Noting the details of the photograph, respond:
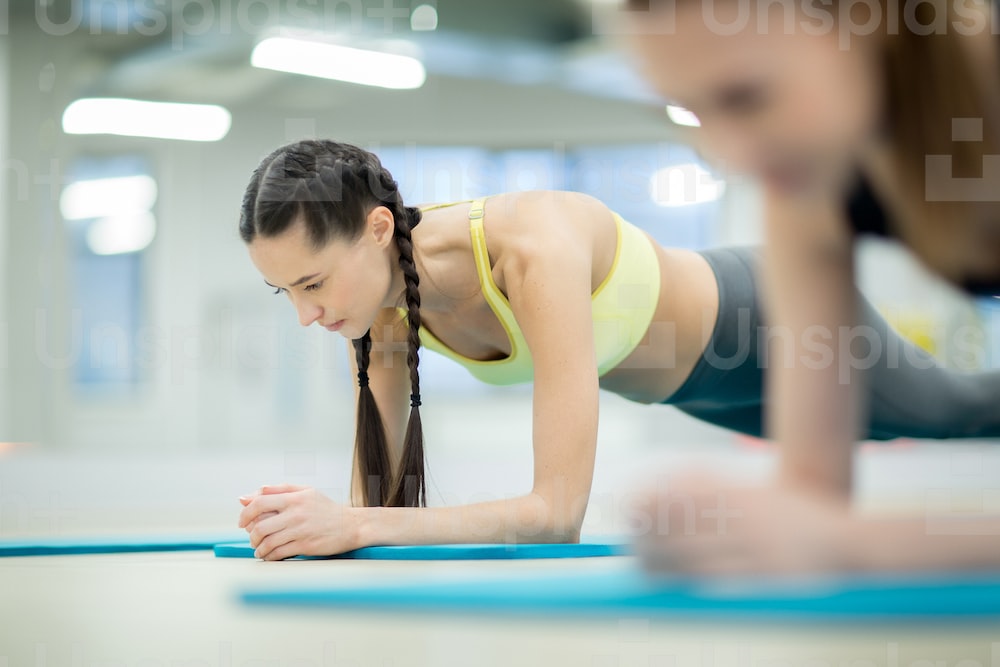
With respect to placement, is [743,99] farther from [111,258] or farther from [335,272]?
[111,258]

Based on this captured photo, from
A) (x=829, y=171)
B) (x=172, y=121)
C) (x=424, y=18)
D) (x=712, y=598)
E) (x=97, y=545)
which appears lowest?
(x=97, y=545)

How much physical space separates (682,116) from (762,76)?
7 cm

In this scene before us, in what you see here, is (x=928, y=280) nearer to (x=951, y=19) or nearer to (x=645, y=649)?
(x=951, y=19)

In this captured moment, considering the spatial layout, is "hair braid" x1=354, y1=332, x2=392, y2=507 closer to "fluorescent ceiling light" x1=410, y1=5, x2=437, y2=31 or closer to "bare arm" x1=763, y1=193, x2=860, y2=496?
"bare arm" x1=763, y1=193, x2=860, y2=496

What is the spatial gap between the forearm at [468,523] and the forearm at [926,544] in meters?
0.68

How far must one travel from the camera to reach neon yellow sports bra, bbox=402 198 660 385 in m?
1.54

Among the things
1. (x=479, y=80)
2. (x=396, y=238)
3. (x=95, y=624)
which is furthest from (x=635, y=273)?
(x=479, y=80)

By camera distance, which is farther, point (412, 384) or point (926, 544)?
point (412, 384)

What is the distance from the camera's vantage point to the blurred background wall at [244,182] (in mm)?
5328

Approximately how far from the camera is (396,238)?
1.49 meters

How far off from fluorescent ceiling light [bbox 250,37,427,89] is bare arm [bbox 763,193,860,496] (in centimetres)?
554

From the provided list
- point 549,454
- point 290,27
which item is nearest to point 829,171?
point 549,454

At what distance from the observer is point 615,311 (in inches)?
61.9

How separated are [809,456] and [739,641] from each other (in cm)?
15
